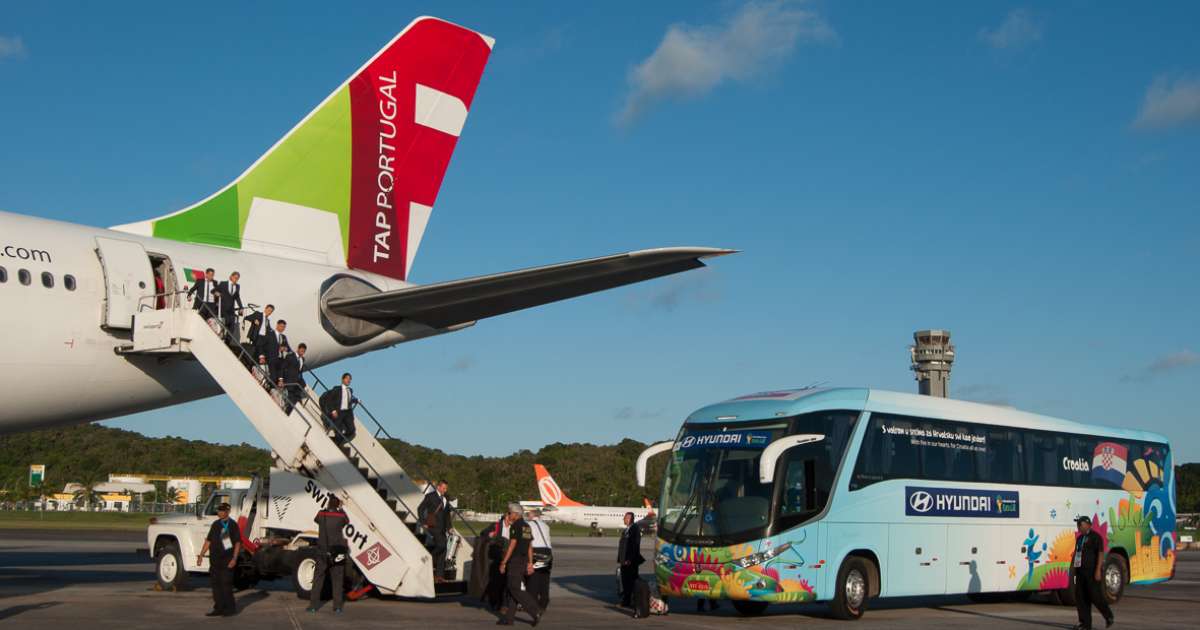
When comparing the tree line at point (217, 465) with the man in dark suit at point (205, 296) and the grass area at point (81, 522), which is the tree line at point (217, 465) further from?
the man in dark suit at point (205, 296)

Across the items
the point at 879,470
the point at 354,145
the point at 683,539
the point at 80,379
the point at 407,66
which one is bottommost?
the point at 683,539

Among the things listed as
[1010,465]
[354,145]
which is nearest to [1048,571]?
[1010,465]

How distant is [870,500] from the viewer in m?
17.8

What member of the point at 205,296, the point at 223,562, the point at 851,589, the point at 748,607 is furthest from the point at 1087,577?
the point at 205,296

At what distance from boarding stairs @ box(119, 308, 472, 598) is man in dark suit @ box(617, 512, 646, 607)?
2.51 metres

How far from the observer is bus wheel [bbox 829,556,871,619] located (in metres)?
17.1

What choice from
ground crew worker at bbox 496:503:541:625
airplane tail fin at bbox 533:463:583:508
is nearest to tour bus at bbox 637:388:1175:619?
ground crew worker at bbox 496:503:541:625

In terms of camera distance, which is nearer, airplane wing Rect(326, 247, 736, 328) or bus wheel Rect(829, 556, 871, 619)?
airplane wing Rect(326, 247, 736, 328)

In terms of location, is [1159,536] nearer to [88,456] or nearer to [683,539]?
[683,539]

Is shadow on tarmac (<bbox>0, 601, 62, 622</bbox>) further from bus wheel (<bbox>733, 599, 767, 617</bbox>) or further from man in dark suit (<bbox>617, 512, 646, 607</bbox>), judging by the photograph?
bus wheel (<bbox>733, 599, 767, 617</bbox>)

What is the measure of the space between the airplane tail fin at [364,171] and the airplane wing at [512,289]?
232 centimetres

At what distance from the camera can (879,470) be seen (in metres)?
18.1

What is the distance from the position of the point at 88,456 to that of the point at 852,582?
104 meters

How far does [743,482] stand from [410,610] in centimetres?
538
